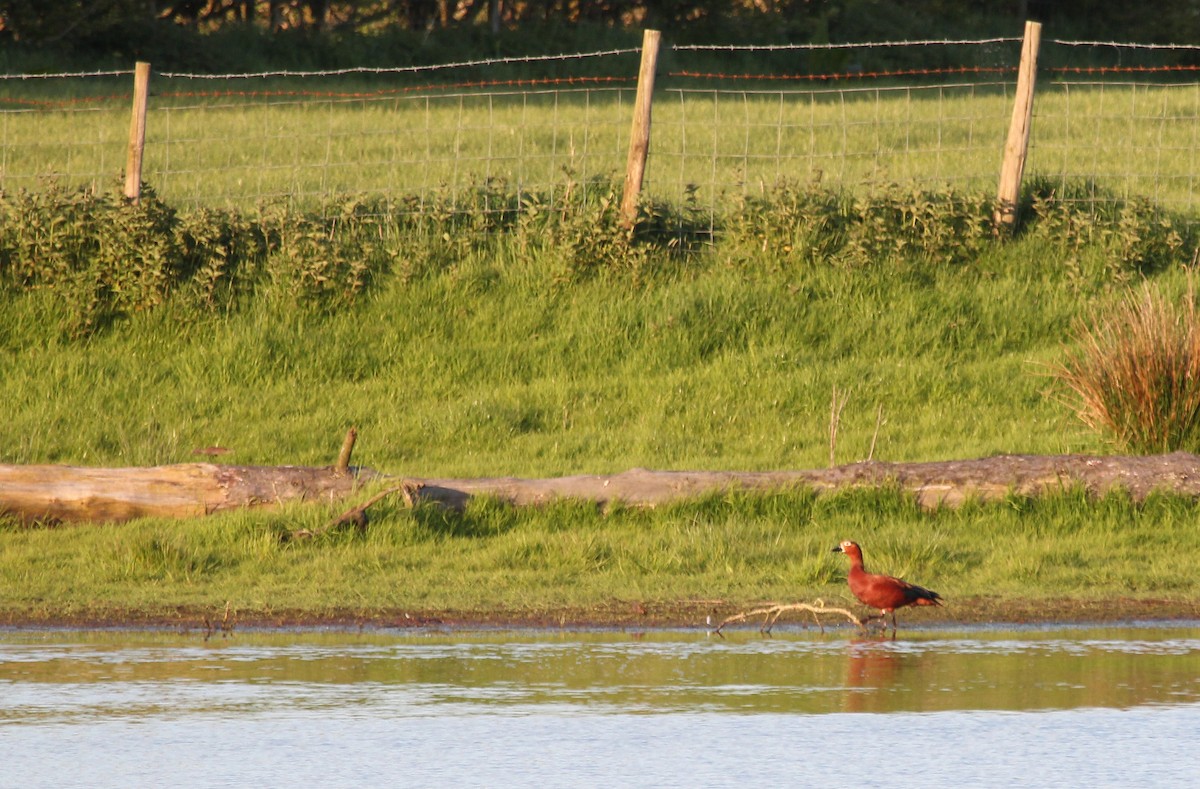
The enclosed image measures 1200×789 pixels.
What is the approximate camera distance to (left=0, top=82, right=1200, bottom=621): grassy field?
9.16 metres

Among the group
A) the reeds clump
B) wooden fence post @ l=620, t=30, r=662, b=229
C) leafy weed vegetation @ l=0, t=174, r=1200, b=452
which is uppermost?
wooden fence post @ l=620, t=30, r=662, b=229

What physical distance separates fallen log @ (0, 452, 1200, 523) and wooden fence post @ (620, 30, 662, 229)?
15.5 ft

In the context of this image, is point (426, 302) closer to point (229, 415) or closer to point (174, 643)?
point (229, 415)

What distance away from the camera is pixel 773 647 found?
7.75 meters

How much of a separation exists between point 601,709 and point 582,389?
6690mm

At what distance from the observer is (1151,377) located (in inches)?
421

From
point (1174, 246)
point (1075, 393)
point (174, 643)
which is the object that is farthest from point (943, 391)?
point (174, 643)

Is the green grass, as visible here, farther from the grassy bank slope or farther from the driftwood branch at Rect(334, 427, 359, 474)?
the driftwood branch at Rect(334, 427, 359, 474)

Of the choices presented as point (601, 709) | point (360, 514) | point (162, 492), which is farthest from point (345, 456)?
point (601, 709)

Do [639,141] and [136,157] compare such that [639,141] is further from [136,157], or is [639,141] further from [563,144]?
[563,144]

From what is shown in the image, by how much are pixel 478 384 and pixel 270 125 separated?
11784 millimetres

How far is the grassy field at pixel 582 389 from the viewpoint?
916 cm

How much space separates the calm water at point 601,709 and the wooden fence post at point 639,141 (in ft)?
22.2

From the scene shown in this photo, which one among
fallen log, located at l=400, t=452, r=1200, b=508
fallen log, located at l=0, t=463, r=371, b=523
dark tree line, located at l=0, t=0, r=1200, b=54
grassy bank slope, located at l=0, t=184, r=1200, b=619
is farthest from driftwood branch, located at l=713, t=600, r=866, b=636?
dark tree line, located at l=0, t=0, r=1200, b=54
